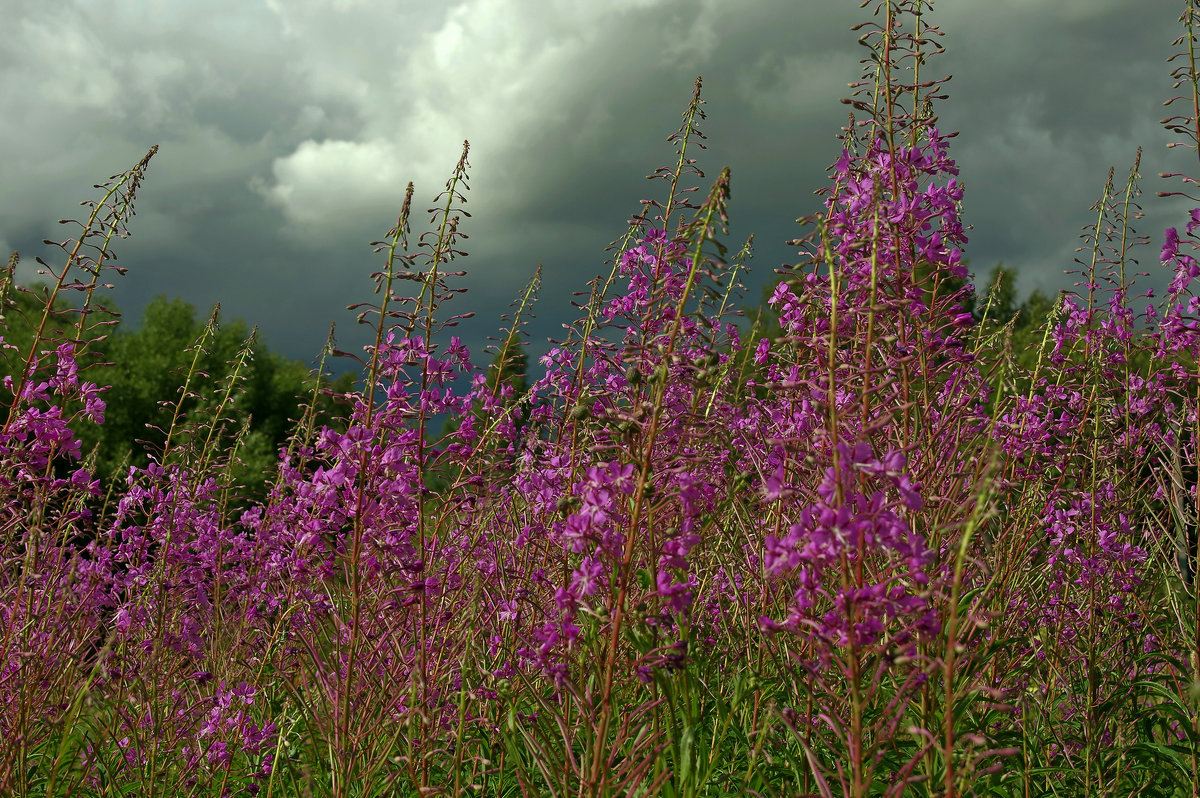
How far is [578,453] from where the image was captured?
3.79m

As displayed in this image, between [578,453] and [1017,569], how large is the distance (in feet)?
8.38

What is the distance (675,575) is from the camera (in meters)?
3.59

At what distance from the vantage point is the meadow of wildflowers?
2.19 m

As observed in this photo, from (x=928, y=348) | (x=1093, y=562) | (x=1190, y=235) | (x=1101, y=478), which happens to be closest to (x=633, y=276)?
(x=928, y=348)

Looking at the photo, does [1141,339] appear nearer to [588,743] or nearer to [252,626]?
[588,743]

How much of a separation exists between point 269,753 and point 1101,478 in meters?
5.21

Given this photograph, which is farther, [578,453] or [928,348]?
[578,453]

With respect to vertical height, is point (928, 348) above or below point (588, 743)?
above

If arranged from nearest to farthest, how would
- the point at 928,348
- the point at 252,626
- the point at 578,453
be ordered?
1. the point at 928,348
2. the point at 578,453
3. the point at 252,626

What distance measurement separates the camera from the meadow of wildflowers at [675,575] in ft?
7.18

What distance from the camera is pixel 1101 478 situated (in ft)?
16.8

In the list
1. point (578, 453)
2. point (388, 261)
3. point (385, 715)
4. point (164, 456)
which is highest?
point (388, 261)

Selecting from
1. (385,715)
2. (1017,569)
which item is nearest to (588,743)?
(385,715)

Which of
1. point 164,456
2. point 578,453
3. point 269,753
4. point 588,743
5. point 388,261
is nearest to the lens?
point 588,743
